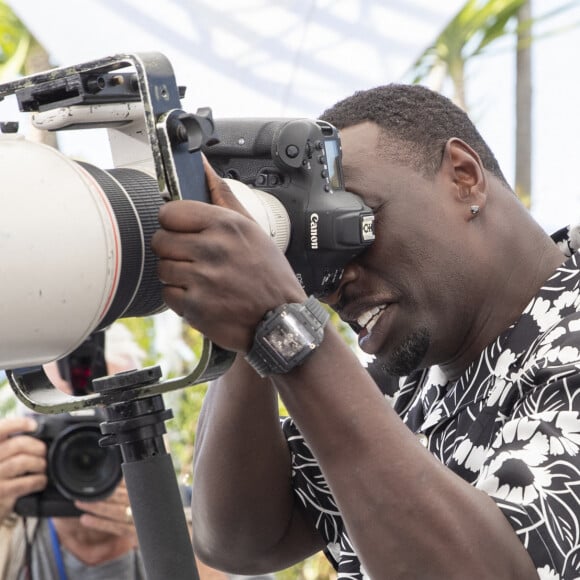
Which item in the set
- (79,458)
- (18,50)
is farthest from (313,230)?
(18,50)

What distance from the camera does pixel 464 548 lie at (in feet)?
4.28

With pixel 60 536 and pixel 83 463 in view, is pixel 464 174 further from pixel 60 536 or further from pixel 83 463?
pixel 60 536

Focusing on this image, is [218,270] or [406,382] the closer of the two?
[218,270]

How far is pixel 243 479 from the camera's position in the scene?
5.96ft

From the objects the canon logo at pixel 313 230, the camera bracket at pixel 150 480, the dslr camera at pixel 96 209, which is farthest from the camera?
the canon logo at pixel 313 230

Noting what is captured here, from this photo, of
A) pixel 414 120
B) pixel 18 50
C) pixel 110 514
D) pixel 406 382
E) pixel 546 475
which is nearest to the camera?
pixel 546 475

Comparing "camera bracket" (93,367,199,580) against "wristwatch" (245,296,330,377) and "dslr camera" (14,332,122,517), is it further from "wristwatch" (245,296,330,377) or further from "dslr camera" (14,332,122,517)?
"dslr camera" (14,332,122,517)

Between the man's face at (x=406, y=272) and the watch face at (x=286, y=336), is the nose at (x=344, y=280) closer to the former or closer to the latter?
the man's face at (x=406, y=272)

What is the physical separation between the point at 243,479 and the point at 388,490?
0.55 metres

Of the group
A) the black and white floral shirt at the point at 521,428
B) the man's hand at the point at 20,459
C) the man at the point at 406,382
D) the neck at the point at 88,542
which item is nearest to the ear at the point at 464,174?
the man at the point at 406,382

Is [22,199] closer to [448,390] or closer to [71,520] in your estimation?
[448,390]

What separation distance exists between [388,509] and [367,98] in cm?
82

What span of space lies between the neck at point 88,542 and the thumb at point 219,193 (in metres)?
1.41

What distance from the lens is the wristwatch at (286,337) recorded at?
1280 millimetres
